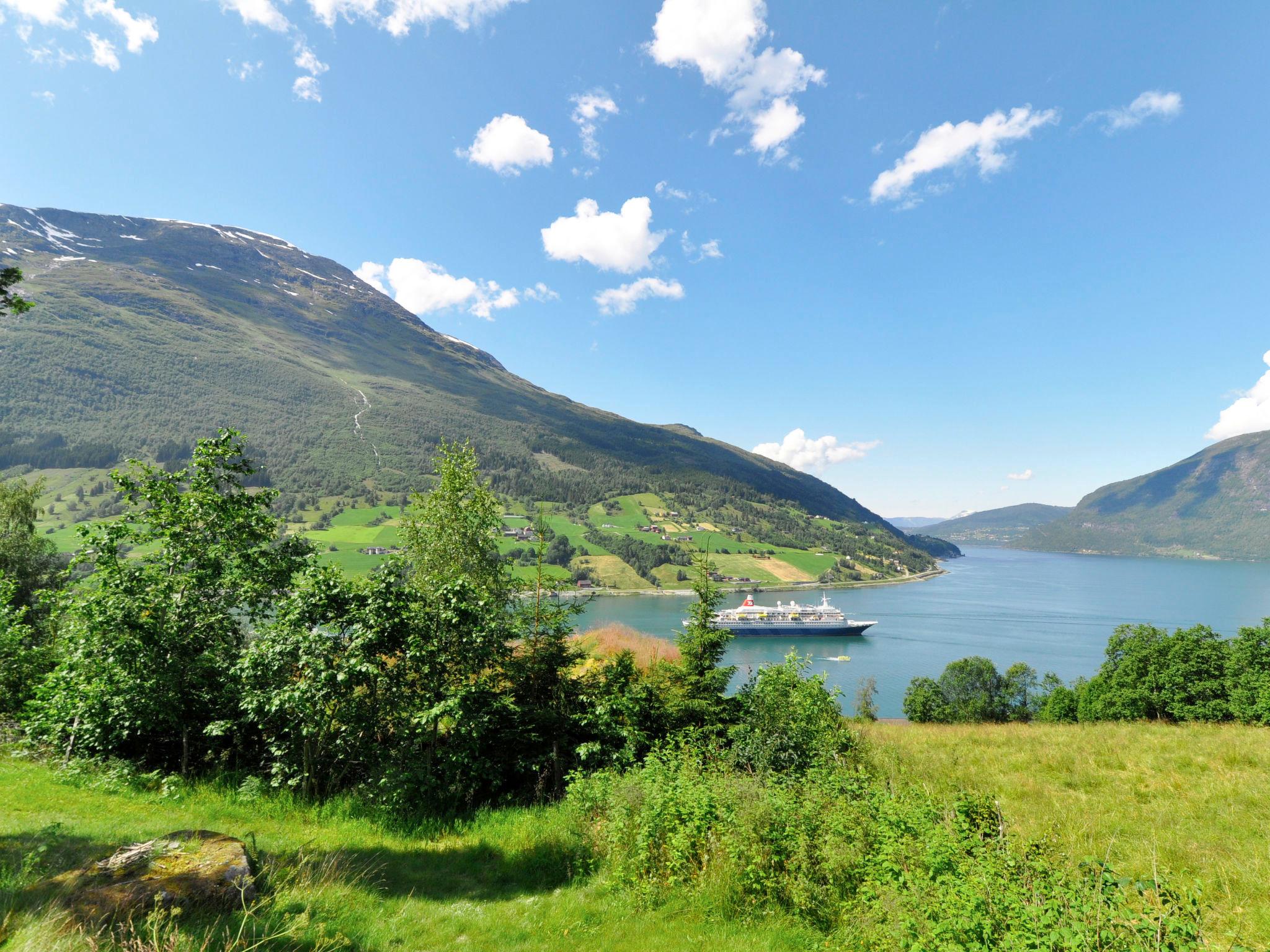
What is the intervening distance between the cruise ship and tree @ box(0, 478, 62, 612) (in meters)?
69.8

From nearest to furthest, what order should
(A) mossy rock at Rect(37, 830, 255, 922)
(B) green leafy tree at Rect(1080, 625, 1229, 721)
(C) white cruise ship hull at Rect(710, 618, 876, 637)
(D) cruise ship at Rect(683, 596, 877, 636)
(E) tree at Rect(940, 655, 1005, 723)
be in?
(A) mossy rock at Rect(37, 830, 255, 922)
(B) green leafy tree at Rect(1080, 625, 1229, 721)
(E) tree at Rect(940, 655, 1005, 723)
(C) white cruise ship hull at Rect(710, 618, 876, 637)
(D) cruise ship at Rect(683, 596, 877, 636)

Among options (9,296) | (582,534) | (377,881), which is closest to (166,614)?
(9,296)

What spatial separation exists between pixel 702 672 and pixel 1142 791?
9205 millimetres

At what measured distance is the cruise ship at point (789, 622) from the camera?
78312mm

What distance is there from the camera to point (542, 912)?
5598 millimetres

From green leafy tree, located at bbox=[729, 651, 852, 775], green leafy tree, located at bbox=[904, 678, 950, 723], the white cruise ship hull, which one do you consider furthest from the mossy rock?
the white cruise ship hull

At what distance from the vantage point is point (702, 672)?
44.0 ft

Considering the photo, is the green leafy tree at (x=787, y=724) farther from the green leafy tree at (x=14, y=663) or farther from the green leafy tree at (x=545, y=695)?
the green leafy tree at (x=14, y=663)

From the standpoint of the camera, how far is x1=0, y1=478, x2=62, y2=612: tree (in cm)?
2111

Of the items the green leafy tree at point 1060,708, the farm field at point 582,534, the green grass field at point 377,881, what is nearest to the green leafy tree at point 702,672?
the green grass field at point 377,881

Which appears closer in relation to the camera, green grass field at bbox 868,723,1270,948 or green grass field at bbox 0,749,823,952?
green grass field at bbox 0,749,823,952

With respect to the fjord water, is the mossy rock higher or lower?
higher

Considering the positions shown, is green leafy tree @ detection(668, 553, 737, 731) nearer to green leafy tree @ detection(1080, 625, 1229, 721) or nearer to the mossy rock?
the mossy rock

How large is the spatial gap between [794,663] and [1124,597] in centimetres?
14575
